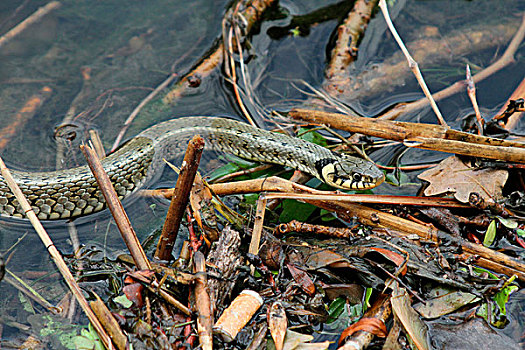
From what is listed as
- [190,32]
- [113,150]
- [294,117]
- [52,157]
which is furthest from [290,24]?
[52,157]

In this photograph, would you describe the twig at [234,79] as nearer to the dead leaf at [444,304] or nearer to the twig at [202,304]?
the twig at [202,304]

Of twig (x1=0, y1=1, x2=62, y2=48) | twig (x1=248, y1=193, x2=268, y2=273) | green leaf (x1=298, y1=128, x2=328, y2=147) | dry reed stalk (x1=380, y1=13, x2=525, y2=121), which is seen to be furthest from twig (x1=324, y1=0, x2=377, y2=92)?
twig (x1=0, y1=1, x2=62, y2=48)

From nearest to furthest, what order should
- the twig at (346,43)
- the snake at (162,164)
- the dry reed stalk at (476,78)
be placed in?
1. the snake at (162,164)
2. the dry reed stalk at (476,78)
3. the twig at (346,43)

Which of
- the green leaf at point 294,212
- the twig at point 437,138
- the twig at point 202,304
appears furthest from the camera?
the green leaf at point 294,212

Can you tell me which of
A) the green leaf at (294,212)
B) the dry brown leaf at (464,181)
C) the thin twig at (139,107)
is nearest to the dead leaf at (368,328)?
the green leaf at (294,212)

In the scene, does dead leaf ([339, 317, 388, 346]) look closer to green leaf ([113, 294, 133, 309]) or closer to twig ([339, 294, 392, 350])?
twig ([339, 294, 392, 350])

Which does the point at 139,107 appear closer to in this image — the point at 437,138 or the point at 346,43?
the point at 346,43

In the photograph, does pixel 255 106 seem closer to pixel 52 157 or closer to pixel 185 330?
pixel 52 157
